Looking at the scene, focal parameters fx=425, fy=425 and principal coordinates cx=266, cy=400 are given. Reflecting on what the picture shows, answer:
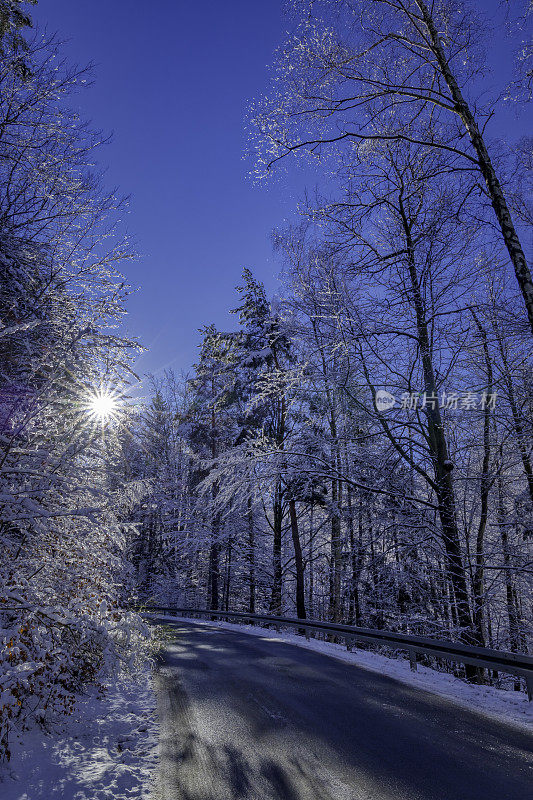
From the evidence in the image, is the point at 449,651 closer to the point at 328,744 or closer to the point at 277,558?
the point at 328,744

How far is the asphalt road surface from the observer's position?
3.79 m

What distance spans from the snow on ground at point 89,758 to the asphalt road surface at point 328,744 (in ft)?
0.81

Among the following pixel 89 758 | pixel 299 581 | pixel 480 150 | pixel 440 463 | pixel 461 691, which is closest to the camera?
pixel 89 758

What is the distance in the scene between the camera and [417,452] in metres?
9.98

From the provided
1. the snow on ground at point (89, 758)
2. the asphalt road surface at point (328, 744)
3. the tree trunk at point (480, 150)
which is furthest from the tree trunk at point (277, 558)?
the tree trunk at point (480, 150)

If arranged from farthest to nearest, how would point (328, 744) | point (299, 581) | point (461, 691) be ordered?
point (299, 581) → point (461, 691) → point (328, 744)

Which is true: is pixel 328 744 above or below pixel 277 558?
below

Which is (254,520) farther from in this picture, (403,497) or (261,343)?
(403,497)

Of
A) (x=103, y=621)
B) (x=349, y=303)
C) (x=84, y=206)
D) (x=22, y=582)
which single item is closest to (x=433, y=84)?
(x=349, y=303)

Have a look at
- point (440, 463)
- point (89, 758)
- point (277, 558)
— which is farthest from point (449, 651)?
point (277, 558)

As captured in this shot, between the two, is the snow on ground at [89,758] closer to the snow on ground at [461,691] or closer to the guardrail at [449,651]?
the snow on ground at [461,691]

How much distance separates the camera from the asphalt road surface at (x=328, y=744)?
3787 mm

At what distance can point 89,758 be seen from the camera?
4562mm

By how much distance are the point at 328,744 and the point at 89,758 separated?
2.59 meters
